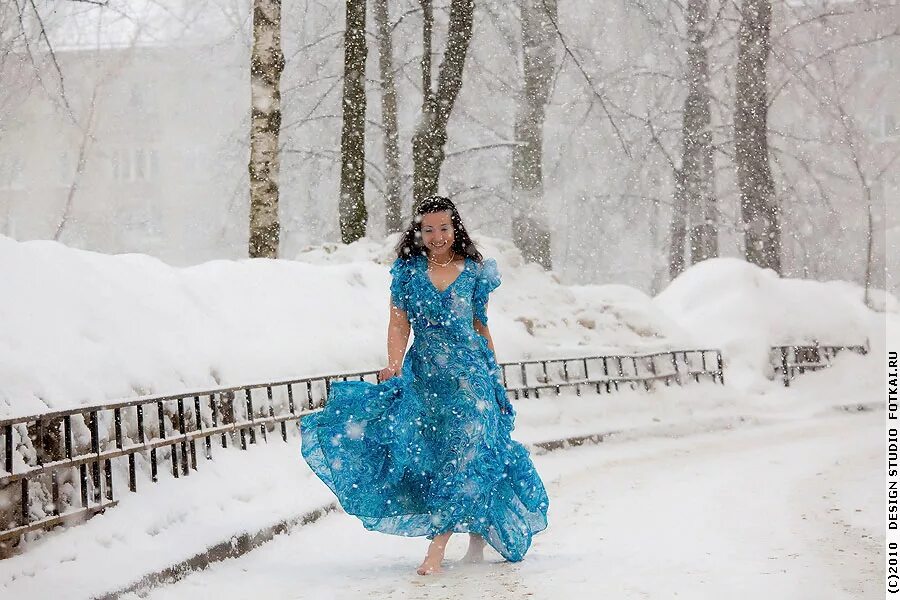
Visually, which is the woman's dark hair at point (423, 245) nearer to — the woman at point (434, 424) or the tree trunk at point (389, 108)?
the woman at point (434, 424)

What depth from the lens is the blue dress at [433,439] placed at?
6.93 m

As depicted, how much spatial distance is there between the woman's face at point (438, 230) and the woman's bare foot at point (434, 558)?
1580 millimetres

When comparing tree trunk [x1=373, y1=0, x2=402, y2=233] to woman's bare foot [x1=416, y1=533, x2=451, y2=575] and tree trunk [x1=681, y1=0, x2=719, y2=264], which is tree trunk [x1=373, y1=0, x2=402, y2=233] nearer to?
tree trunk [x1=681, y1=0, x2=719, y2=264]

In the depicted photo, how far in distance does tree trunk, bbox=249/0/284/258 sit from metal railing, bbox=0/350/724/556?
12.7 ft

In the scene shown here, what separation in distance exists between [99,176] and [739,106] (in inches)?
1559

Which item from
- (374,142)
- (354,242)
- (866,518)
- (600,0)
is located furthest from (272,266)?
(600,0)

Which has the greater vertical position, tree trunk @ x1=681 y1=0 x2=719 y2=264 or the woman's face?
tree trunk @ x1=681 y1=0 x2=719 y2=264

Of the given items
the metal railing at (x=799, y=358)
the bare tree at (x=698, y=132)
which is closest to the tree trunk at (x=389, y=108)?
the bare tree at (x=698, y=132)

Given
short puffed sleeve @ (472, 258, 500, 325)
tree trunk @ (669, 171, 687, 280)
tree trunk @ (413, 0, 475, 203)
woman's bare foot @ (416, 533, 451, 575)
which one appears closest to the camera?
woman's bare foot @ (416, 533, 451, 575)

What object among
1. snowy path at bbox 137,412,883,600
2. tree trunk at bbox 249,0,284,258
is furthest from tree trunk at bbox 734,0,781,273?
snowy path at bbox 137,412,883,600

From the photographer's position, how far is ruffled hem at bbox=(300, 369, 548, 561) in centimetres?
692

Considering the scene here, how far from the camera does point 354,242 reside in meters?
17.8

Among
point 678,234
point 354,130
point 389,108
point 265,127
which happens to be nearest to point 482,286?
point 265,127

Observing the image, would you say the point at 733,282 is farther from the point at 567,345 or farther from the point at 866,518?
the point at 866,518
